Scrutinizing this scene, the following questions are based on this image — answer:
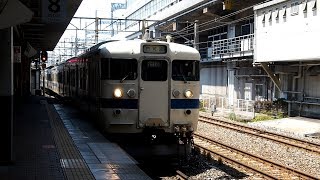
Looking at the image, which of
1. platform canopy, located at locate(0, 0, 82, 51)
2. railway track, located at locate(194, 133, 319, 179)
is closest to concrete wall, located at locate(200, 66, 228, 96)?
railway track, located at locate(194, 133, 319, 179)

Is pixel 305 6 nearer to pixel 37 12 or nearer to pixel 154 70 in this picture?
pixel 154 70

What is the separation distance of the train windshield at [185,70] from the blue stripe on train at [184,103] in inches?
19.7

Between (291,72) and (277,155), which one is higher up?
(291,72)

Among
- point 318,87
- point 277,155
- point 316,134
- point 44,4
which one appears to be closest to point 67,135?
point 44,4

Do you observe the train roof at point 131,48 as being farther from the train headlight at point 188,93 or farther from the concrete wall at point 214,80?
the concrete wall at point 214,80

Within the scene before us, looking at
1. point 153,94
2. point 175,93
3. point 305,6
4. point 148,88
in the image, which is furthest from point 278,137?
point 148,88

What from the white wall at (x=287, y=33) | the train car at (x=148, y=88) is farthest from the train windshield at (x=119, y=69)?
the white wall at (x=287, y=33)

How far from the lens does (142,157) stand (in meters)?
10.1

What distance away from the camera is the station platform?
276 inches

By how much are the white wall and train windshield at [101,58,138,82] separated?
1231 centimetres

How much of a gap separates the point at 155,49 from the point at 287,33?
13.9 meters

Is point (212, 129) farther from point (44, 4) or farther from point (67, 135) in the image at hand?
point (44, 4)

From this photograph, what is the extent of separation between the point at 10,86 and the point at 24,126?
240 inches

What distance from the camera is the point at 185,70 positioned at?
10547 millimetres
